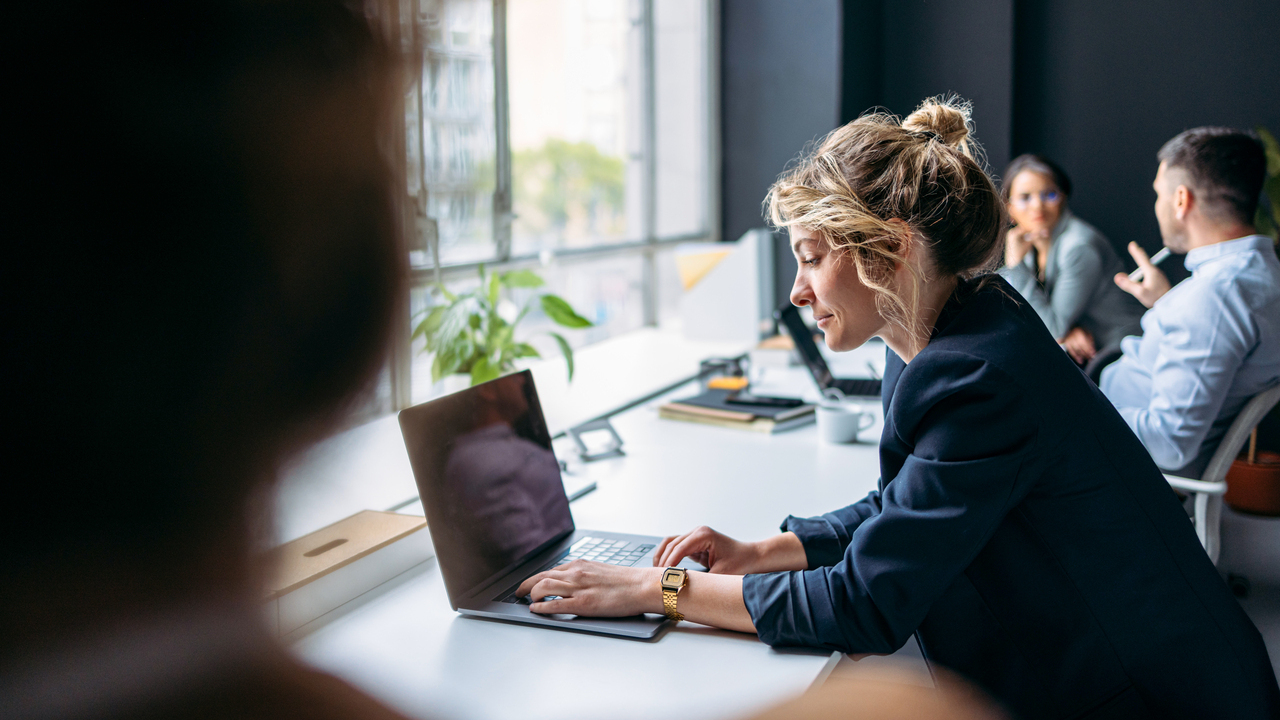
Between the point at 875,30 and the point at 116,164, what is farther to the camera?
the point at 875,30

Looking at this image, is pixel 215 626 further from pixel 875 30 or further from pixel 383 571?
pixel 875 30

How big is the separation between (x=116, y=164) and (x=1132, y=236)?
15.3 feet

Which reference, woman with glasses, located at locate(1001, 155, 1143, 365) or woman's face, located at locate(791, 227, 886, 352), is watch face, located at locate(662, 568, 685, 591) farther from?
woman with glasses, located at locate(1001, 155, 1143, 365)

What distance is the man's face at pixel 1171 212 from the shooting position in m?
2.29

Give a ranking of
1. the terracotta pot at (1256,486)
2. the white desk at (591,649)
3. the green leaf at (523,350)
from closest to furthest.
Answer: the white desk at (591,649), the green leaf at (523,350), the terracotta pot at (1256,486)

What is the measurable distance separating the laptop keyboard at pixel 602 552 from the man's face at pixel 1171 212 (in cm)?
178

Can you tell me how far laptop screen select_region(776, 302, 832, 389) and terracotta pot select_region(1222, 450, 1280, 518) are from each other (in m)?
1.22

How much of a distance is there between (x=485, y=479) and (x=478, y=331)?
27.4 inches

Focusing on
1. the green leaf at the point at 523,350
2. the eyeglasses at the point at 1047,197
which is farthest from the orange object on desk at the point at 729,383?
the eyeglasses at the point at 1047,197

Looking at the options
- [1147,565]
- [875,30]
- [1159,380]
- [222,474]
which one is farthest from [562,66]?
[222,474]

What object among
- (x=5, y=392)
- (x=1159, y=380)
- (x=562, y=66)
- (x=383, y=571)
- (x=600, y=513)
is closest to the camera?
(x=5, y=392)

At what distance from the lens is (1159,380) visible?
2.09 meters

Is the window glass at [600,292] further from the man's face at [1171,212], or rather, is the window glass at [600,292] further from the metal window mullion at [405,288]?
the metal window mullion at [405,288]

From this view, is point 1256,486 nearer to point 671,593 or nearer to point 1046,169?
point 1046,169
